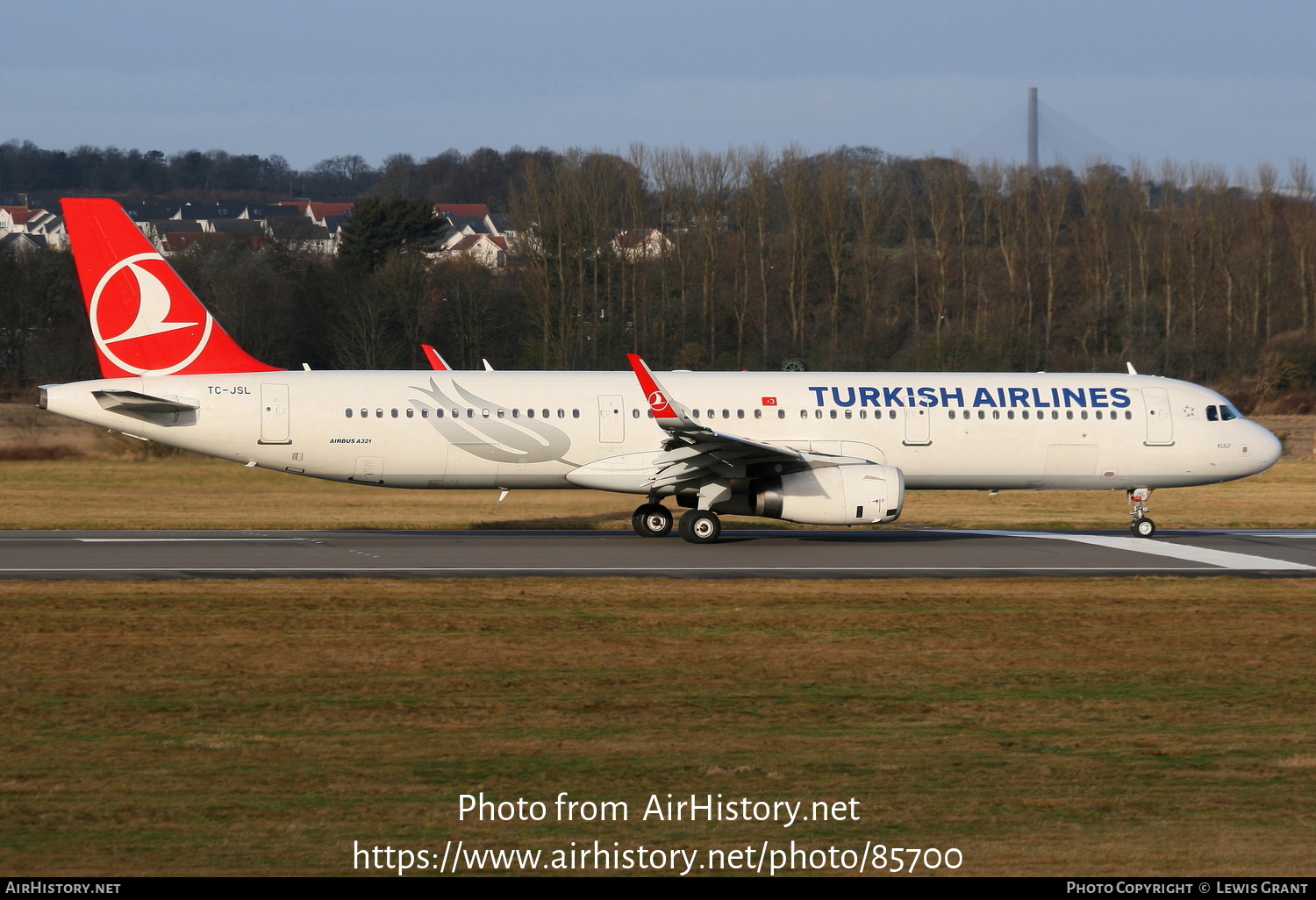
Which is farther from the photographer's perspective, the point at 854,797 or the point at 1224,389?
the point at 1224,389

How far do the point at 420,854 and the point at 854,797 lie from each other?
280cm

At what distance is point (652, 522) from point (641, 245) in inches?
1694

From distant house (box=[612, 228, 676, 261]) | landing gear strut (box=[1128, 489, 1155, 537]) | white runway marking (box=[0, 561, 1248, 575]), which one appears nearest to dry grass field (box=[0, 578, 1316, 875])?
white runway marking (box=[0, 561, 1248, 575])

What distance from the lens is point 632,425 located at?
2395cm

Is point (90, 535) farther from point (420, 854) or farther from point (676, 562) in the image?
point (420, 854)

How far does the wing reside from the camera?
21.8m

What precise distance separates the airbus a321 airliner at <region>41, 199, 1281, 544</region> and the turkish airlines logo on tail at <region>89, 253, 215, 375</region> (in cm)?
3

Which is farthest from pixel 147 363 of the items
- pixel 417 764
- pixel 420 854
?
pixel 420 854

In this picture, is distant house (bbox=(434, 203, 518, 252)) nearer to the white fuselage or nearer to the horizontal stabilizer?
the white fuselage

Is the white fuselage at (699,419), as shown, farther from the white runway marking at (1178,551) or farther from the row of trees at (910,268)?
the row of trees at (910,268)

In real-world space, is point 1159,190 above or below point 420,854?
above

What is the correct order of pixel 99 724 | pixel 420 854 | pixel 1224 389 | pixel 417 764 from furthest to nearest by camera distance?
1. pixel 1224 389
2. pixel 99 724
3. pixel 417 764
4. pixel 420 854

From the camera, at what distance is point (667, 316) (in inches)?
2537

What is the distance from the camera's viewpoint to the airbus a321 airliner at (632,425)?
75.1 ft
